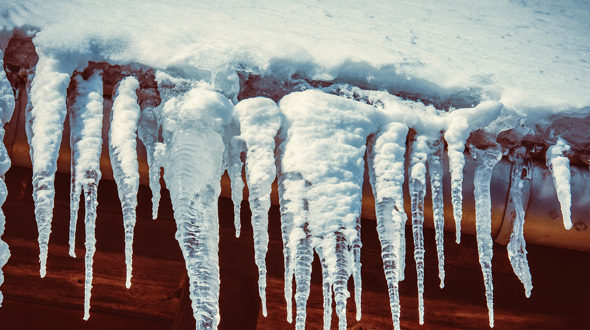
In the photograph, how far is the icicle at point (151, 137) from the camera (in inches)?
50.5

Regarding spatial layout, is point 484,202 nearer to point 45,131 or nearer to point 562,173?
point 562,173

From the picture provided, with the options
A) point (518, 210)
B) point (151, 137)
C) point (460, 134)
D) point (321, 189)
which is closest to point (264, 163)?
point (321, 189)

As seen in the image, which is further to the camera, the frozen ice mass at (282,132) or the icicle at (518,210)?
the icicle at (518,210)

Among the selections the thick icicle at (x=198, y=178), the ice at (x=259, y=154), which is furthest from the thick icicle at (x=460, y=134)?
the thick icicle at (x=198, y=178)

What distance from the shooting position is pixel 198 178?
124cm

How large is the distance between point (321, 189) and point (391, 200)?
208mm

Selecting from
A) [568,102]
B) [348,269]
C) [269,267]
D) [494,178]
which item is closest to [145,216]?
[269,267]

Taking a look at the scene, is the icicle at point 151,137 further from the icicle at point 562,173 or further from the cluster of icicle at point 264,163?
the icicle at point 562,173

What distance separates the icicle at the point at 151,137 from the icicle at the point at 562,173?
1.15 m

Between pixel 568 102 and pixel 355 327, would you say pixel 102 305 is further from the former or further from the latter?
pixel 568 102

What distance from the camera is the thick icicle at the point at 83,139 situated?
4.05ft

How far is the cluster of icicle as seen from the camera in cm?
121

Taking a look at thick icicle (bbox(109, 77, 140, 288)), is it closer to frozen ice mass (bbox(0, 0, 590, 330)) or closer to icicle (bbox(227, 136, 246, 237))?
frozen ice mass (bbox(0, 0, 590, 330))

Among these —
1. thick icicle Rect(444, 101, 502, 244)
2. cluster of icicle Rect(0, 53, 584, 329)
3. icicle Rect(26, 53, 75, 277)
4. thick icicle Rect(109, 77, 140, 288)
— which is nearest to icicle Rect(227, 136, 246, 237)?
cluster of icicle Rect(0, 53, 584, 329)
